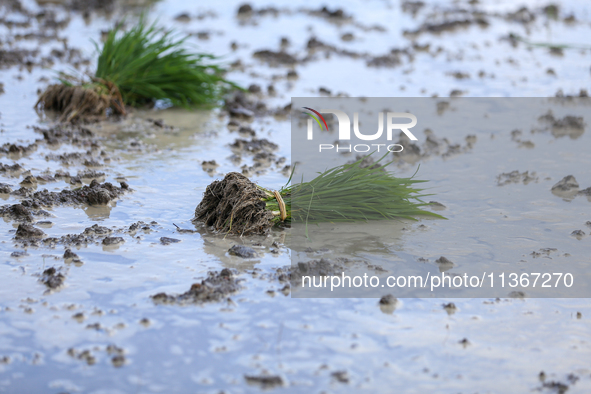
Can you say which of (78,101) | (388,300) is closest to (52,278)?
(388,300)

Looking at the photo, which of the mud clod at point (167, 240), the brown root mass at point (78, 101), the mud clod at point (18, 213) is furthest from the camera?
the brown root mass at point (78, 101)

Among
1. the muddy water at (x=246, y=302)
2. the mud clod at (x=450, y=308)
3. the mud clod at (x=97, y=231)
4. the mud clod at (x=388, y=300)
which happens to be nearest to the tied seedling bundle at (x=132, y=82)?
the muddy water at (x=246, y=302)

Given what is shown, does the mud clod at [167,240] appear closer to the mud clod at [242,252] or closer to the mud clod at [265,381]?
the mud clod at [242,252]

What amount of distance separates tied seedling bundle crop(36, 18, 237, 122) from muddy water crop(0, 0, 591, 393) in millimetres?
225

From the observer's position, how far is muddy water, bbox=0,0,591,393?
233 cm

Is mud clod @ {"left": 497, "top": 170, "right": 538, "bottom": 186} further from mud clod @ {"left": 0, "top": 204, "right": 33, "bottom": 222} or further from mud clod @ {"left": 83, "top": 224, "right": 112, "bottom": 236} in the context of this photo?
mud clod @ {"left": 0, "top": 204, "right": 33, "bottom": 222}

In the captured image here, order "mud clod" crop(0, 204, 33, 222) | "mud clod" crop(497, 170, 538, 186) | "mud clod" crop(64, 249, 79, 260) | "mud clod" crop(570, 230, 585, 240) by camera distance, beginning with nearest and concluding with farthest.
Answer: "mud clod" crop(64, 249, 79, 260) < "mud clod" crop(0, 204, 33, 222) < "mud clod" crop(570, 230, 585, 240) < "mud clod" crop(497, 170, 538, 186)

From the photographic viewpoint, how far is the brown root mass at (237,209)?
11.6 feet

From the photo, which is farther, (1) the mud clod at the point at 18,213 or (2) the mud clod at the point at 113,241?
(1) the mud clod at the point at 18,213

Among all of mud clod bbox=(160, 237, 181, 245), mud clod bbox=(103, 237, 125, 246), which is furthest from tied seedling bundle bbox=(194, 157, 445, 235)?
mud clod bbox=(103, 237, 125, 246)

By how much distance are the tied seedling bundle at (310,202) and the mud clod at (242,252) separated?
0.23m

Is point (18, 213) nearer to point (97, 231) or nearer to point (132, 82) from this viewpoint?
point (97, 231)

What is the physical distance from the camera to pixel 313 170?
15.5 ft

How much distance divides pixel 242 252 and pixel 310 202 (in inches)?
23.9
